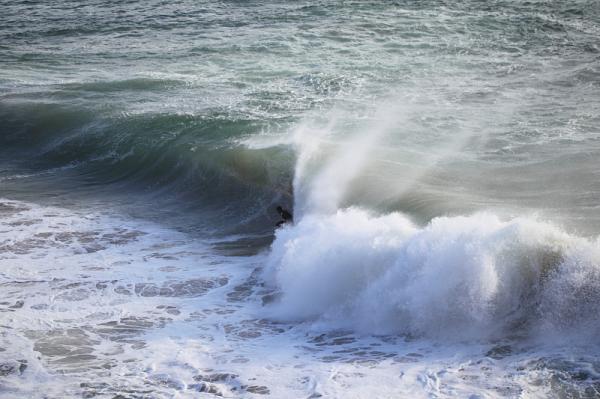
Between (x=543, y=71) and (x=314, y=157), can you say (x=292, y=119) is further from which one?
(x=543, y=71)

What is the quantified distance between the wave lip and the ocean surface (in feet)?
0.09

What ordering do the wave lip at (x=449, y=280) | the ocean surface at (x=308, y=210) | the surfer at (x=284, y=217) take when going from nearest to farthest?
the ocean surface at (x=308, y=210) < the wave lip at (x=449, y=280) < the surfer at (x=284, y=217)

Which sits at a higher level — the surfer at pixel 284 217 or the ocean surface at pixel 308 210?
the ocean surface at pixel 308 210

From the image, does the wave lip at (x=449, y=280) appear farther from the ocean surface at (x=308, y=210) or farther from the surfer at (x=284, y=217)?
the surfer at (x=284, y=217)

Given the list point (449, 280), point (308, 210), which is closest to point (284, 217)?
point (308, 210)

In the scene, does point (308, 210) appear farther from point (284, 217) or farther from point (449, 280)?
point (449, 280)

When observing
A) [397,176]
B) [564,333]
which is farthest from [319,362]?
[397,176]

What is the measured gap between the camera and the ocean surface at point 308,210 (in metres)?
9.19

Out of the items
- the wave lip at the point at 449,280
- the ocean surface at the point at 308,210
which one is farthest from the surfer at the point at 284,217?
the wave lip at the point at 449,280

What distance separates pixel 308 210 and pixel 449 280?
4.28 meters

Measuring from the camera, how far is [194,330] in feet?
33.4

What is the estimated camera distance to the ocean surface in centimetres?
919

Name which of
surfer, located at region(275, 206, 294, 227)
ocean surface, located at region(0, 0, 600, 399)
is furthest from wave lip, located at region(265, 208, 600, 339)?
surfer, located at region(275, 206, 294, 227)

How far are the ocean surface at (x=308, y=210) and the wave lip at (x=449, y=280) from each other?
3 centimetres
